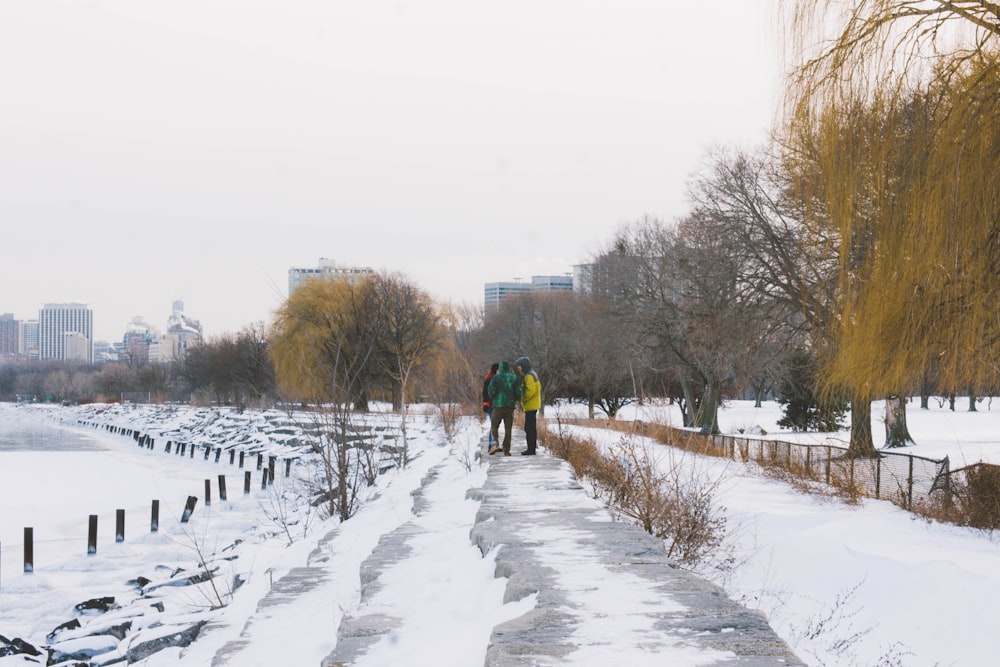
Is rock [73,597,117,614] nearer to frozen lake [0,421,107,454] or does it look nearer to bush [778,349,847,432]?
frozen lake [0,421,107,454]

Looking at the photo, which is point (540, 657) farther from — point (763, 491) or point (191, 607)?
point (763, 491)

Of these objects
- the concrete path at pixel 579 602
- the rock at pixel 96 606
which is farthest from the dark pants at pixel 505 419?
the rock at pixel 96 606

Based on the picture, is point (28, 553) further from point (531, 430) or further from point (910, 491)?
point (910, 491)

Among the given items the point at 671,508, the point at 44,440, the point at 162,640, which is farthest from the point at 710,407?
the point at 44,440

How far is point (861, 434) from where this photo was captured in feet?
59.5

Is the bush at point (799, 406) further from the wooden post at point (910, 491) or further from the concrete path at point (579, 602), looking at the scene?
the concrete path at point (579, 602)

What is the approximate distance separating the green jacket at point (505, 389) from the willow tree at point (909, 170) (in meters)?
4.94

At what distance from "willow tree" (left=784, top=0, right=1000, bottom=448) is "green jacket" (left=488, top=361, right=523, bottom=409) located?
4.94m

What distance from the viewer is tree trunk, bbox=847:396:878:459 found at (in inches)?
615

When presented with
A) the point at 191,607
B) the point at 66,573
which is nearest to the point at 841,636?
the point at 191,607

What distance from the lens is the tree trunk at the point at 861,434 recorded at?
→ 15616 mm

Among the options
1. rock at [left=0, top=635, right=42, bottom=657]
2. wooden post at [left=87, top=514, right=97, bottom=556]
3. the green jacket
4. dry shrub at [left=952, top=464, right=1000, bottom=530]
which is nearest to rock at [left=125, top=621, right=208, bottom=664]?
rock at [left=0, top=635, right=42, bottom=657]

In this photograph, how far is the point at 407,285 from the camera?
3922 centimetres

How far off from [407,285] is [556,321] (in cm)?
1073
